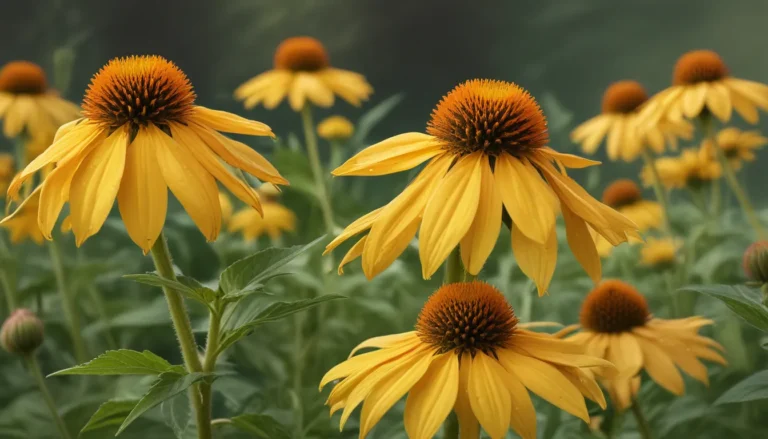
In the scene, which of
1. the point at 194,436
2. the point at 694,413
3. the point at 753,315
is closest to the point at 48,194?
the point at 194,436

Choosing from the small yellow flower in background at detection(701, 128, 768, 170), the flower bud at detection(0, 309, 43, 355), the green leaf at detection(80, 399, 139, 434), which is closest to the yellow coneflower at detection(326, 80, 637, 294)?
the green leaf at detection(80, 399, 139, 434)

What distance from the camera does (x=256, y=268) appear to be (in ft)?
2.87

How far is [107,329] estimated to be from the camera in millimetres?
1822

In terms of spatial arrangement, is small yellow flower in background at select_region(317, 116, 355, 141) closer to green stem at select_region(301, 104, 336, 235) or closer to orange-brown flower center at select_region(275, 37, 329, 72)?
orange-brown flower center at select_region(275, 37, 329, 72)

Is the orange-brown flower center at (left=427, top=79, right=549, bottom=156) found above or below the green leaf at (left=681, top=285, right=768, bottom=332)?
above

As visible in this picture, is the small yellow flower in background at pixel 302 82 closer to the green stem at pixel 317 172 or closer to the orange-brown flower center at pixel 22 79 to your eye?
the green stem at pixel 317 172

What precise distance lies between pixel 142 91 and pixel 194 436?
17.4 inches

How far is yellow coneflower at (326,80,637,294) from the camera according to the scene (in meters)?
0.77

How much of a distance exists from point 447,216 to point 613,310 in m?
0.48

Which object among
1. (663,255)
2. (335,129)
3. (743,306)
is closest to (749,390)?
(743,306)

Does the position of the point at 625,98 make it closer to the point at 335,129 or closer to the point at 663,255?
the point at 663,255

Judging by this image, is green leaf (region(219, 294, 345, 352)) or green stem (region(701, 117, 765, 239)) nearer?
green leaf (region(219, 294, 345, 352))

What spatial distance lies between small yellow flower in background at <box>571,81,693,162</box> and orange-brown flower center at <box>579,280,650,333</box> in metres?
0.83

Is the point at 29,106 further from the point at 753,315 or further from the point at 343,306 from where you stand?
the point at 753,315
